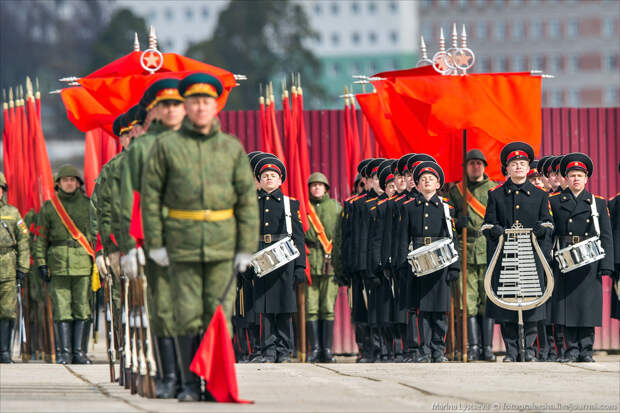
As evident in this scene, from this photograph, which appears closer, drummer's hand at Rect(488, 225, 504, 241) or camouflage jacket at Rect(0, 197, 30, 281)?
drummer's hand at Rect(488, 225, 504, 241)

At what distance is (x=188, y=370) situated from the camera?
9.76m

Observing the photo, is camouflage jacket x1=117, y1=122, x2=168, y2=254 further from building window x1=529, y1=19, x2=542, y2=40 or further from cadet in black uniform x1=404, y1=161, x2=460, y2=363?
building window x1=529, y1=19, x2=542, y2=40

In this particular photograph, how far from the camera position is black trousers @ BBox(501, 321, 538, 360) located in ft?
47.2

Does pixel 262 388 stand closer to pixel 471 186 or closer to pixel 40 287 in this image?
pixel 471 186

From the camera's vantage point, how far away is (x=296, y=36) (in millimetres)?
91375

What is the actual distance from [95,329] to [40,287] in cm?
82

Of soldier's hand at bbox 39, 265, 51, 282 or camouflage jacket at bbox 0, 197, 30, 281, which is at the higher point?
camouflage jacket at bbox 0, 197, 30, 281

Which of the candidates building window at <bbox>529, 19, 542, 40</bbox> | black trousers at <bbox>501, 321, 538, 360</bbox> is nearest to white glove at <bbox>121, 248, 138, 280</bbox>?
black trousers at <bbox>501, 321, 538, 360</bbox>

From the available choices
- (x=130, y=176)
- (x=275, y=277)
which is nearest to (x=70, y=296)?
(x=275, y=277)

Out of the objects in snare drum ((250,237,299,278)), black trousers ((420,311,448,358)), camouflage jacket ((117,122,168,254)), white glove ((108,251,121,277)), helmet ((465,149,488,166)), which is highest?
helmet ((465,149,488,166))

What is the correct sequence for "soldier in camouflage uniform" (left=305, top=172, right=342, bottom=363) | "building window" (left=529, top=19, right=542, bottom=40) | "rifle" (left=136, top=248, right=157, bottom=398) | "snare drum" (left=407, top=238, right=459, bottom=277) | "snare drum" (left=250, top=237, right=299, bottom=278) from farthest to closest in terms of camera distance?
1. "building window" (left=529, top=19, right=542, bottom=40)
2. "soldier in camouflage uniform" (left=305, top=172, right=342, bottom=363)
3. "snare drum" (left=250, top=237, right=299, bottom=278)
4. "snare drum" (left=407, top=238, right=459, bottom=277)
5. "rifle" (left=136, top=248, right=157, bottom=398)

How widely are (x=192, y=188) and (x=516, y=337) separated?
5.64 meters

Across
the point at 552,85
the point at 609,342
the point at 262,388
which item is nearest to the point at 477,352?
the point at 609,342

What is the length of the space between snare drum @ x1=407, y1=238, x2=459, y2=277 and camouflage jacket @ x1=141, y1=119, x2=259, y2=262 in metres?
4.71
